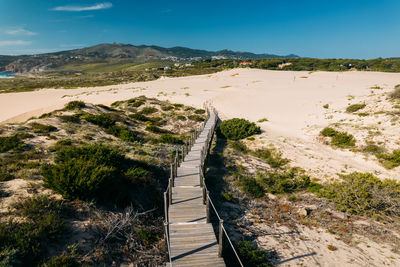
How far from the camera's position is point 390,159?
14078 mm

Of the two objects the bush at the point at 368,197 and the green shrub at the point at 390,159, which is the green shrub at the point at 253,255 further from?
the green shrub at the point at 390,159

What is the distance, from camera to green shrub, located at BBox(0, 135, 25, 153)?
10369 millimetres

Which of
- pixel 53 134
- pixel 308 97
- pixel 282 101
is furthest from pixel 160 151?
pixel 308 97

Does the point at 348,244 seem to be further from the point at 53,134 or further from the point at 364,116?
the point at 364,116

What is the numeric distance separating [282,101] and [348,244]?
106ft

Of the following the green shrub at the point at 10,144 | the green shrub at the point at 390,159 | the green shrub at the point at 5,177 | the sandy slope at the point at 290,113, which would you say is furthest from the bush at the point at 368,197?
the green shrub at the point at 10,144

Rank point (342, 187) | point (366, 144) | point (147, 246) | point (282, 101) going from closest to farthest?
point (147, 246)
point (342, 187)
point (366, 144)
point (282, 101)

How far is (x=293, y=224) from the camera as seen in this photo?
28.8 ft

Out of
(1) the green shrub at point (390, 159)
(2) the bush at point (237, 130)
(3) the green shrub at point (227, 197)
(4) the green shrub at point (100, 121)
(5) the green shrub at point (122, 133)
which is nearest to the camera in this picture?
(3) the green shrub at point (227, 197)

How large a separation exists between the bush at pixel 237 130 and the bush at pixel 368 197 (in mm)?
10556

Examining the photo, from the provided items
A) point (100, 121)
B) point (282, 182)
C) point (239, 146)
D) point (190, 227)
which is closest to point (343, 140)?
point (239, 146)

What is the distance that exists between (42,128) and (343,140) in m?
24.3

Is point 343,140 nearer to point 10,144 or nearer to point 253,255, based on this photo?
point 253,255

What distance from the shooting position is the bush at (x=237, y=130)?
2045 cm
